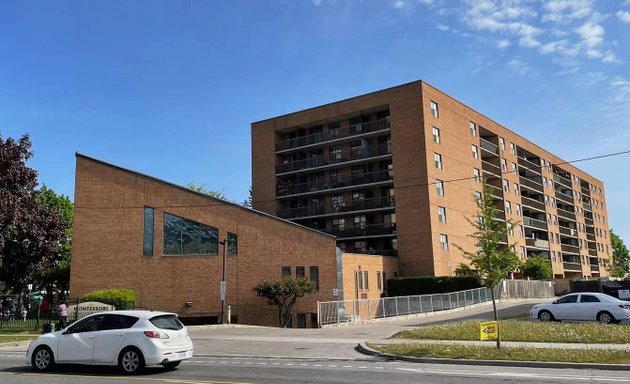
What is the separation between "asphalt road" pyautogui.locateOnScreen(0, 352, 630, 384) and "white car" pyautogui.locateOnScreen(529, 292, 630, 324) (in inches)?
505

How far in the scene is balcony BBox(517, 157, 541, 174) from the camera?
7218 centimetres

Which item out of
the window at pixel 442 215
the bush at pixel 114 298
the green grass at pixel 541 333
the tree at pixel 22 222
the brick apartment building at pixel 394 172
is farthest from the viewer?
the window at pixel 442 215

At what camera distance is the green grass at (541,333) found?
17.9m

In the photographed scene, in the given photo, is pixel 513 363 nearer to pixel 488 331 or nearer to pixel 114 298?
pixel 488 331

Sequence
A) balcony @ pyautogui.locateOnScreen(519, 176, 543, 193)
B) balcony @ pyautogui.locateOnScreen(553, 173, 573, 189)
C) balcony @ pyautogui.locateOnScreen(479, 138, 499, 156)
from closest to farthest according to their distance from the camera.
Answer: balcony @ pyautogui.locateOnScreen(479, 138, 499, 156), balcony @ pyautogui.locateOnScreen(519, 176, 543, 193), balcony @ pyautogui.locateOnScreen(553, 173, 573, 189)

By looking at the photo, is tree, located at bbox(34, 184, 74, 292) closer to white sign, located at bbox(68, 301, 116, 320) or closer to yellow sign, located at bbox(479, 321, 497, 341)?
white sign, located at bbox(68, 301, 116, 320)

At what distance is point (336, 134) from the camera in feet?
189

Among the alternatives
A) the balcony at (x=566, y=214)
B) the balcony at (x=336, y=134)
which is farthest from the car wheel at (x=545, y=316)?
the balcony at (x=566, y=214)

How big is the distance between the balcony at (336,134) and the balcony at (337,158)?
62.9 inches

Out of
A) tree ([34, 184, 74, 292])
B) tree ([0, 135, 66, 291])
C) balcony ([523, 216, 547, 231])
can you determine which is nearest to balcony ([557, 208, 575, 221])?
balcony ([523, 216, 547, 231])

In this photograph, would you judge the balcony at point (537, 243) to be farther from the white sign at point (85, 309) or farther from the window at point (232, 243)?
the white sign at point (85, 309)

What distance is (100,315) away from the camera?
1383cm

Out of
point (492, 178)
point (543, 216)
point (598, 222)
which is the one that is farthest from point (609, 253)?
point (492, 178)

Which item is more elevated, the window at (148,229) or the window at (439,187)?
the window at (439,187)
